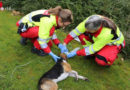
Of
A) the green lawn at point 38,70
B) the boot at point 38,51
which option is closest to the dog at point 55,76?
the green lawn at point 38,70

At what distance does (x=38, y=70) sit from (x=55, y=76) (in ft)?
2.06

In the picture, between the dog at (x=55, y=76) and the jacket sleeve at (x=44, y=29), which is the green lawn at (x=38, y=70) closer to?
the dog at (x=55, y=76)

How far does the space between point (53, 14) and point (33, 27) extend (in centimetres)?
75

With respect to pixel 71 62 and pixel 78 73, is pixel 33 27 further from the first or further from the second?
pixel 78 73

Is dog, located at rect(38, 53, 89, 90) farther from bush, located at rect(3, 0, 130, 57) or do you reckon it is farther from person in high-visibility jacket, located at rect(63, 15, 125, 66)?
bush, located at rect(3, 0, 130, 57)

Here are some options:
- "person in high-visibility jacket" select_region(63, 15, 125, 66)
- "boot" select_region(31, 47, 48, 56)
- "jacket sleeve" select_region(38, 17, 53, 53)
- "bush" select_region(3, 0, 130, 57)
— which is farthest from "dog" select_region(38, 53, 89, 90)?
"bush" select_region(3, 0, 130, 57)

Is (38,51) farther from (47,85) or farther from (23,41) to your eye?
(47,85)

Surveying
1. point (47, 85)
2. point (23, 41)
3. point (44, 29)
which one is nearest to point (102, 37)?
point (44, 29)

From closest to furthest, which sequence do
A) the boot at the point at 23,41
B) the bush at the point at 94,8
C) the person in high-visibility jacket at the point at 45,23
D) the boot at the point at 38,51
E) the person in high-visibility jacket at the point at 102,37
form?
the person in high-visibility jacket at the point at 102,37
the person in high-visibility jacket at the point at 45,23
the boot at the point at 38,51
the boot at the point at 23,41
the bush at the point at 94,8

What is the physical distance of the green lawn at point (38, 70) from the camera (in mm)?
3490

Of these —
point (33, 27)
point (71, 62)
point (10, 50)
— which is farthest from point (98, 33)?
point (10, 50)

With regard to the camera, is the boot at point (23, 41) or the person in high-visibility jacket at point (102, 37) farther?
the boot at point (23, 41)

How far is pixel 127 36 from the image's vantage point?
5.54 m

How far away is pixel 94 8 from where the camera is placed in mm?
6246
